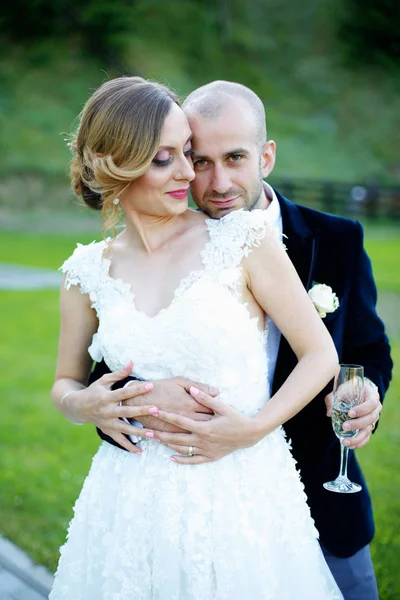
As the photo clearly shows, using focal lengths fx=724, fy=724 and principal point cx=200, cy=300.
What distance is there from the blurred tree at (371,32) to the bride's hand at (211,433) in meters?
48.1

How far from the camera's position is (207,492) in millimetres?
2688

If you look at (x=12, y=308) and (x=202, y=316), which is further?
(x=12, y=308)

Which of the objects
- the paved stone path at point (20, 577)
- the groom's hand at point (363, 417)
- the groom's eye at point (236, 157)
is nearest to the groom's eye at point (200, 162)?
the groom's eye at point (236, 157)

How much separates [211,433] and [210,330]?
1.20 feet

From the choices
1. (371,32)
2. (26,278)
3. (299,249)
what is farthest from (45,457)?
(371,32)

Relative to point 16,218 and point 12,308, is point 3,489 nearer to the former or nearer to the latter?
point 12,308

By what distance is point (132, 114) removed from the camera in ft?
8.83

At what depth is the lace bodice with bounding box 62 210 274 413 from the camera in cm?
263

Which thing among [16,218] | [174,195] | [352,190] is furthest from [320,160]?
[174,195]

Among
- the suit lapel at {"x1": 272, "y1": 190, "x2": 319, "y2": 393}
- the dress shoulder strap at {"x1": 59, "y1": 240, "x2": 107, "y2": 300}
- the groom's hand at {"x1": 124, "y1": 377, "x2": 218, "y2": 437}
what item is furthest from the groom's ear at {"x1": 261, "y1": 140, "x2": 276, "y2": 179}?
the groom's hand at {"x1": 124, "y1": 377, "x2": 218, "y2": 437}

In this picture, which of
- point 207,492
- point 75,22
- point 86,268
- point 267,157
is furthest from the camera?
point 75,22

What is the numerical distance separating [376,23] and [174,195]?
4894cm

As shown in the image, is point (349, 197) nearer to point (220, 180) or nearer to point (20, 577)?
point (20, 577)

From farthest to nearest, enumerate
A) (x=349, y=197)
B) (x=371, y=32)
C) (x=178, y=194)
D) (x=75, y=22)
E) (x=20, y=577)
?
(x=371, y=32) → (x=75, y=22) → (x=349, y=197) → (x=20, y=577) → (x=178, y=194)
